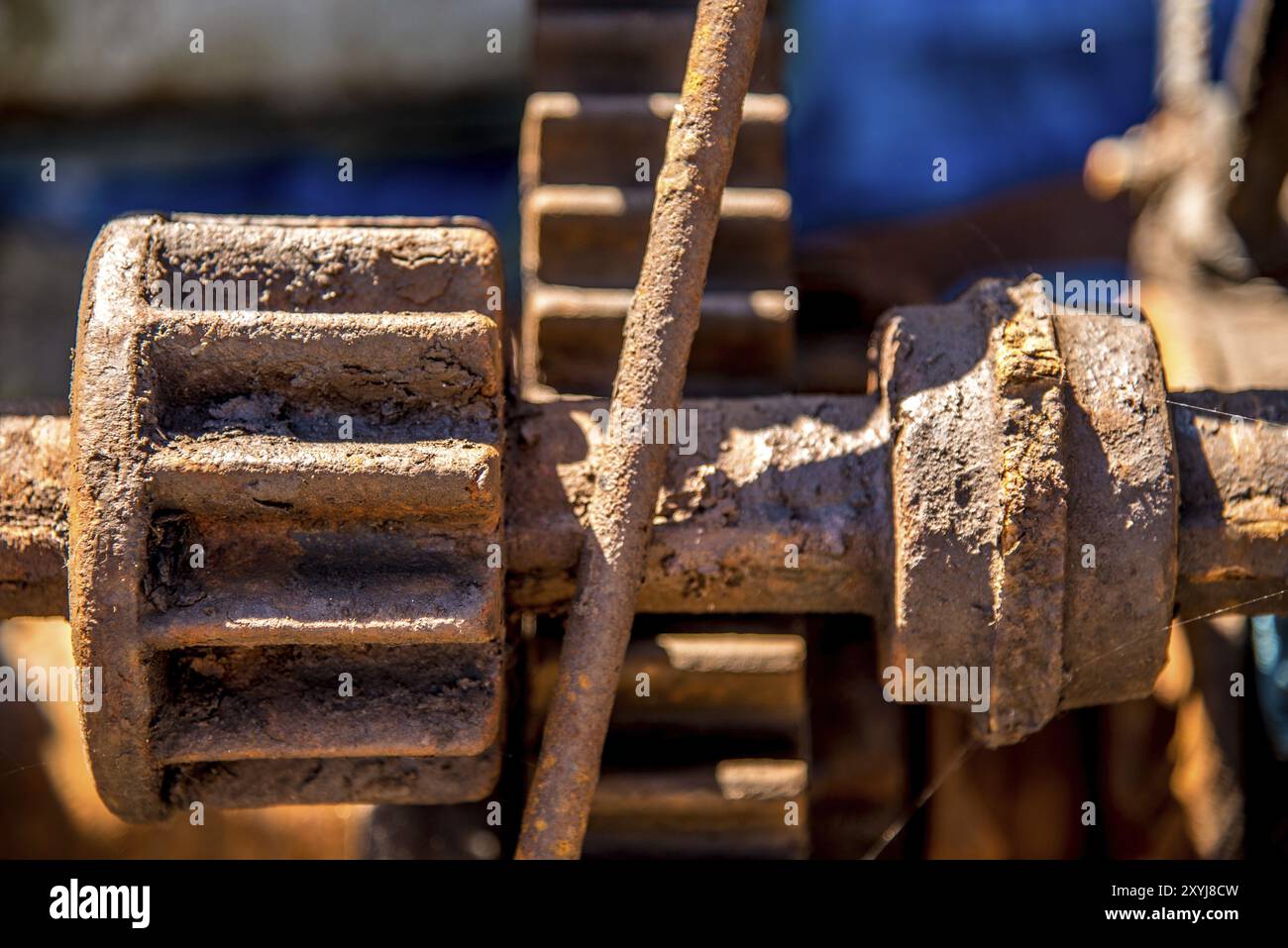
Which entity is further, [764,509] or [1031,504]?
[764,509]

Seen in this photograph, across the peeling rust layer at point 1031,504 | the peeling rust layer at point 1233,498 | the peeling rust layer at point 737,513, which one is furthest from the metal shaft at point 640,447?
the peeling rust layer at point 1233,498

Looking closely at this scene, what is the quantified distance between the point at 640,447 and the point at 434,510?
0.80 feet

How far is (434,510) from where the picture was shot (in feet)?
3.94

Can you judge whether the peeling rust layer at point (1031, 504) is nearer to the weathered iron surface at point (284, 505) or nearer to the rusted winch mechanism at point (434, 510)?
the rusted winch mechanism at point (434, 510)

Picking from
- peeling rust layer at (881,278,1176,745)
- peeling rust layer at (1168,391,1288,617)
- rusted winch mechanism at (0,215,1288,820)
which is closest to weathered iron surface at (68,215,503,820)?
rusted winch mechanism at (0,215,1288,820)

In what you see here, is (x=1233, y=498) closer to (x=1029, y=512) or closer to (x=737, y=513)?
(x=1029, y=512)

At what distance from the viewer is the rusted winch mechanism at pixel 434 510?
1164 mm

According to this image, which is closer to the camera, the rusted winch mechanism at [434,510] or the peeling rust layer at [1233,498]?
the rusted winch mechanism at [434,510]

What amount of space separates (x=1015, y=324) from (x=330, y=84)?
10.2 ft

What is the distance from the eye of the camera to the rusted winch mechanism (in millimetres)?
1164

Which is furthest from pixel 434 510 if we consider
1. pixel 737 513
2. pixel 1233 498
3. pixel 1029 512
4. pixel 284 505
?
pixel 1233 498

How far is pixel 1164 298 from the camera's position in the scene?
2.86 m

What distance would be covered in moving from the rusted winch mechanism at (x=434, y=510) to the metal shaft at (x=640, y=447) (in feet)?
0.26

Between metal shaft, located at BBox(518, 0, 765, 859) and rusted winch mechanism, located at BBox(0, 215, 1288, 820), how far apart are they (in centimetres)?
8
